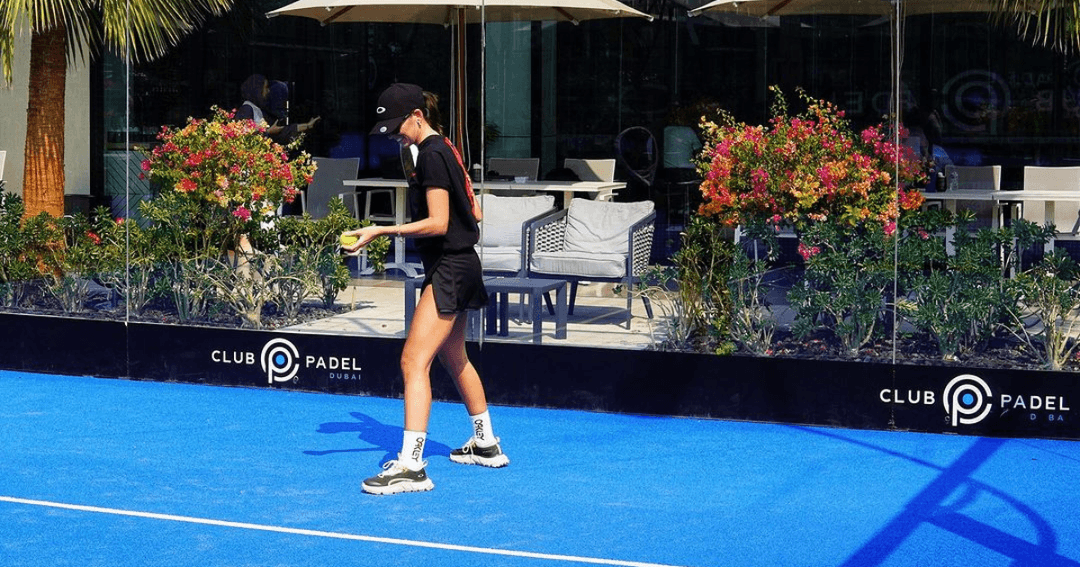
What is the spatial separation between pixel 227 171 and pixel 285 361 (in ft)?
4.59

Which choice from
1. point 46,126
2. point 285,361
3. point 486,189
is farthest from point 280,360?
point 46,126

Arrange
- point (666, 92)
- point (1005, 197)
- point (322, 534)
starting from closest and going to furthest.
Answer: point (322, 534) → point (1005, 197) → point (666, 92)

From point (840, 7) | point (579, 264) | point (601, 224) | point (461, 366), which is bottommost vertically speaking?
point (461, 366)

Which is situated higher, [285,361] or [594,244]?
[594,244]

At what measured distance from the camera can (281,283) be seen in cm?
1030

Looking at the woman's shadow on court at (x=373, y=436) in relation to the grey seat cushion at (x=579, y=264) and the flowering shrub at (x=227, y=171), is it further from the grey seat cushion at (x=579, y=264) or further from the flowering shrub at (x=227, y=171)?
the flowering shrub at (x=227, y=171)

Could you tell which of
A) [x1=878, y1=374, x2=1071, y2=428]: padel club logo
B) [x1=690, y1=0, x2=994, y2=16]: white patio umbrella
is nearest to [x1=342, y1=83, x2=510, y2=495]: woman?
[x1=690, y1=0, x2=994, y2=16]: white patio umbrella

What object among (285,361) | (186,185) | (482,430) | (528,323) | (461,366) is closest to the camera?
(461,366)

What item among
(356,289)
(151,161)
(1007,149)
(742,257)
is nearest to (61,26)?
(151,161)

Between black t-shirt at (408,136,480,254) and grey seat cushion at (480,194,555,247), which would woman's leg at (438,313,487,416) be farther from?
grey seat cushion at (480,194,555,247)

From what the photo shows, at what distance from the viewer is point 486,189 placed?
9570 millimetres

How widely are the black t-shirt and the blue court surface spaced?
3.72 ft

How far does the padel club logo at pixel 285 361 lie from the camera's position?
994 cm

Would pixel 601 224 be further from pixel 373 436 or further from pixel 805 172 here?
pixel 373 436
